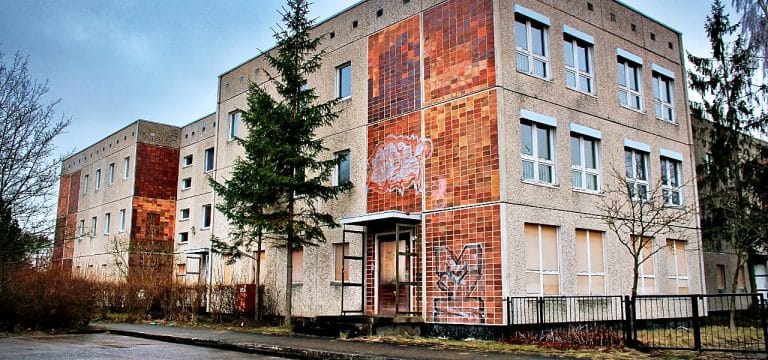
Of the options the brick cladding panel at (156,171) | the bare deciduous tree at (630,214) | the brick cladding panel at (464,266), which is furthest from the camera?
the brick cladding panel at (156,171)

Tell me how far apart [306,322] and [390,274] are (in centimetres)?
273

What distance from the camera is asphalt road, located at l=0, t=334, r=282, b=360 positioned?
13.4 meters

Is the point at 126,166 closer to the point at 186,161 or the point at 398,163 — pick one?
the point at 186,161

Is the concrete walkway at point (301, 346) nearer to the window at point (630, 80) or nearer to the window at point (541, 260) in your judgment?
the window at point (541, 260)

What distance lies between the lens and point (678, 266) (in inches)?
859

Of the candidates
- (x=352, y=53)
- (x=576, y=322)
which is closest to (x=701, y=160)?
(x=576, y=322)

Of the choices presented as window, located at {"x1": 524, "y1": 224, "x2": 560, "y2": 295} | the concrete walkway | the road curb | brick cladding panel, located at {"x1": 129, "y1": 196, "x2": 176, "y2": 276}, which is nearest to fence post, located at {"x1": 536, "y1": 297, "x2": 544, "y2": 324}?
window, located at {"x1": 524, "y1": 224, "x2": 560, "y2": 295}

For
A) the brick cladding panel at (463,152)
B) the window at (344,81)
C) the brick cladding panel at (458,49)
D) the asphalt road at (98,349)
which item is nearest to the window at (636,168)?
the brick cladding panel at (463,152)

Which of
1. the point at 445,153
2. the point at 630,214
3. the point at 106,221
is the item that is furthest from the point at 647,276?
the point at 106,221

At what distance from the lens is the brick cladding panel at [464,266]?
16484 millimetres

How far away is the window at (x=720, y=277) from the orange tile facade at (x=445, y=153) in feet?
52.8

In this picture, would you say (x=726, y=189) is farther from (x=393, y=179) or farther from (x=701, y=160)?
(x=393, y=179)

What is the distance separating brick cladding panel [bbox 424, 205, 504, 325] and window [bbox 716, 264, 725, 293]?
1608 centimetres

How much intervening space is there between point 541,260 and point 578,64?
20.7ft
